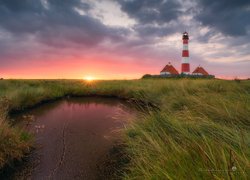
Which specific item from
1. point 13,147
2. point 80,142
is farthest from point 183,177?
point 80,142

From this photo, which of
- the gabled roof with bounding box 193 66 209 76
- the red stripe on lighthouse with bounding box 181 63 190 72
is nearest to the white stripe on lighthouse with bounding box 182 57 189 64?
the red stripe on lighthouse with bounding box 181 63 190 72

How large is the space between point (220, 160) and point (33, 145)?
4824 millimetres

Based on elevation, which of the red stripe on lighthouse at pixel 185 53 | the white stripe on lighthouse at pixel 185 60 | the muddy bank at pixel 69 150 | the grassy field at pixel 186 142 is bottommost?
the muddy bank at pixel 69 150

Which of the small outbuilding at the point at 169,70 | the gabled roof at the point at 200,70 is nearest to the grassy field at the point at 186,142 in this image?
the small outbuilding at the point at 169,70

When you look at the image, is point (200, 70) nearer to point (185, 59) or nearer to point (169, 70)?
point (169, 70)

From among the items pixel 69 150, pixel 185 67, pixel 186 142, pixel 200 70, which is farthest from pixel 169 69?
pixel 186 142

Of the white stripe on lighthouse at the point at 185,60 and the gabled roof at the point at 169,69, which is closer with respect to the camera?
the white stripe on lighthouse at the point at 185,60

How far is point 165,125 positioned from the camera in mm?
4473

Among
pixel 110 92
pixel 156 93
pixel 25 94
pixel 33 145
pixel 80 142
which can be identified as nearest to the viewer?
pixel 33 145

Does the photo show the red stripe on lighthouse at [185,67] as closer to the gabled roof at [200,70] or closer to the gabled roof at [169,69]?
the gabled roof at [169,69]

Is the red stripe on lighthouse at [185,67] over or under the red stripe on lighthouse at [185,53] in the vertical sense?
under

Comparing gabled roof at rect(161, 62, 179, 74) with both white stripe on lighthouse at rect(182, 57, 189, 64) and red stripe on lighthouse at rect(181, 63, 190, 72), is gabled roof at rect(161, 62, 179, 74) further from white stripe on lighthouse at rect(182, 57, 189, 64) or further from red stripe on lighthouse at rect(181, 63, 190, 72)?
white stripe on lighthouse at rect(182, 57, 189, 64)

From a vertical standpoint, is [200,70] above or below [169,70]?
below

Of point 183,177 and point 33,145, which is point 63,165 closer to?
point 33,145
